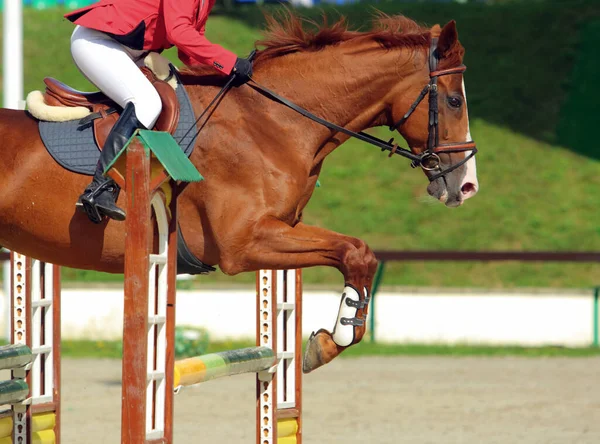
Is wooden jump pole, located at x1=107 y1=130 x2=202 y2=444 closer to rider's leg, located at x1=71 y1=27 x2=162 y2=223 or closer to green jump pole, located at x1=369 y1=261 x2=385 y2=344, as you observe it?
rider's leg, located at x1=71 y1=27 x2=162 y2=223

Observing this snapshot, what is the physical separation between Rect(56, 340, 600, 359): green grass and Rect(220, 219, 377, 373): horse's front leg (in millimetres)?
5561

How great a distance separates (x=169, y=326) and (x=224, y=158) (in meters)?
0.88

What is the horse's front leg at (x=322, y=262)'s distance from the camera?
4.20m

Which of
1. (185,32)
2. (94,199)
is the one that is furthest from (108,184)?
(185,32)

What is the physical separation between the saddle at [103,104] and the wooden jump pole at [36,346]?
1001mm

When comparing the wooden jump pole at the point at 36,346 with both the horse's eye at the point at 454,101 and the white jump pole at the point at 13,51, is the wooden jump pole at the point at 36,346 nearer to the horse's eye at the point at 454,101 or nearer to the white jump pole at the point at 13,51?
the horse's eye at the point at 454,101

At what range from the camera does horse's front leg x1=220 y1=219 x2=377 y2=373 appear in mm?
4195

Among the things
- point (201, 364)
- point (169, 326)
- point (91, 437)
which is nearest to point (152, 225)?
point (169, 326)

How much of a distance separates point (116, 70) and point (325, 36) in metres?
0.98

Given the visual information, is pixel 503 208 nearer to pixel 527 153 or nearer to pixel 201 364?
pixel 527 153

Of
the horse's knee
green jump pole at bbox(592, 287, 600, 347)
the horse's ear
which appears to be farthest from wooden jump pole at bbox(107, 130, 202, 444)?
green jump pole at bbox(592, 287, 600, 347)

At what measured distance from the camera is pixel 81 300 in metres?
10.5

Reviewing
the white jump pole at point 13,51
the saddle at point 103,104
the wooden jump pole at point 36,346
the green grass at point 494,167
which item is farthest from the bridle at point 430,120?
the green grass at point 494,167

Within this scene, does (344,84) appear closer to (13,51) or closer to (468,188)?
(468,188)
